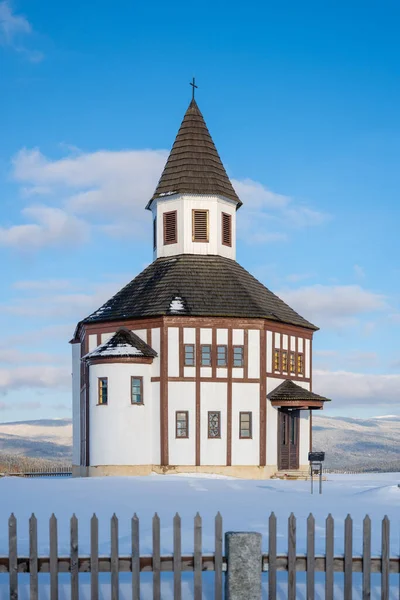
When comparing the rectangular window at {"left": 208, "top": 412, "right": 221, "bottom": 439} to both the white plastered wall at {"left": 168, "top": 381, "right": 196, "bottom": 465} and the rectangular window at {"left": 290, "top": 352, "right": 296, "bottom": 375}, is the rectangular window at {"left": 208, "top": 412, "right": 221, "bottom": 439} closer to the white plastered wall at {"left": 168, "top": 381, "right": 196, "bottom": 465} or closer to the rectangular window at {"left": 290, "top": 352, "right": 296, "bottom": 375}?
the white plastered wall at {"left": 168, "top": 381, "right": 196, "bottom": 465}

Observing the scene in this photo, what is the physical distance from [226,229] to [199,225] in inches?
70.0

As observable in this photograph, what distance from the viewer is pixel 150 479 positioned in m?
36.8

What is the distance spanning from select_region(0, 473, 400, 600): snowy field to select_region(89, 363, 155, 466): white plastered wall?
16.1ft

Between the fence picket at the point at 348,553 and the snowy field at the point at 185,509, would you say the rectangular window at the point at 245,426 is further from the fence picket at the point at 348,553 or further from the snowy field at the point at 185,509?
the fence picket at the point at 348,553

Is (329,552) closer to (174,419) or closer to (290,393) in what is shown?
(174,419)

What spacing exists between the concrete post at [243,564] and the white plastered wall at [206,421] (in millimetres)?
30689

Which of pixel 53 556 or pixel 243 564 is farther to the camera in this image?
pixel 243 564

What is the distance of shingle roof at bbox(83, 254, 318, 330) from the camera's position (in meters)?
42.5

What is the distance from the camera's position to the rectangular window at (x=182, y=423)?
137 feet

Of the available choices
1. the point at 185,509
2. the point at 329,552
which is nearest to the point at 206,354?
the point at 185,509

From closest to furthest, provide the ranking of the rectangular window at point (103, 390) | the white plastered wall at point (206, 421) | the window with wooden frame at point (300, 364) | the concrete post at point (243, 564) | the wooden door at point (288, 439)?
the concrete post at point (243, 564) < the white plastered wall at point (206, 421) < the rectangular window at point (103, 390) < the wooden door at point (288, 439) < the window with wooden frame at point (300, 364)

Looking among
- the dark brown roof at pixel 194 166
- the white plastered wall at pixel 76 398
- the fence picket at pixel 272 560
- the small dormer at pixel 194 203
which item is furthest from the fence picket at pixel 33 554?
the white plastered wall at pixel 76 398

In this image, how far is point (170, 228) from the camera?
4784 centimetres

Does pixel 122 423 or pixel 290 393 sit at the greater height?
pixel 290 393
